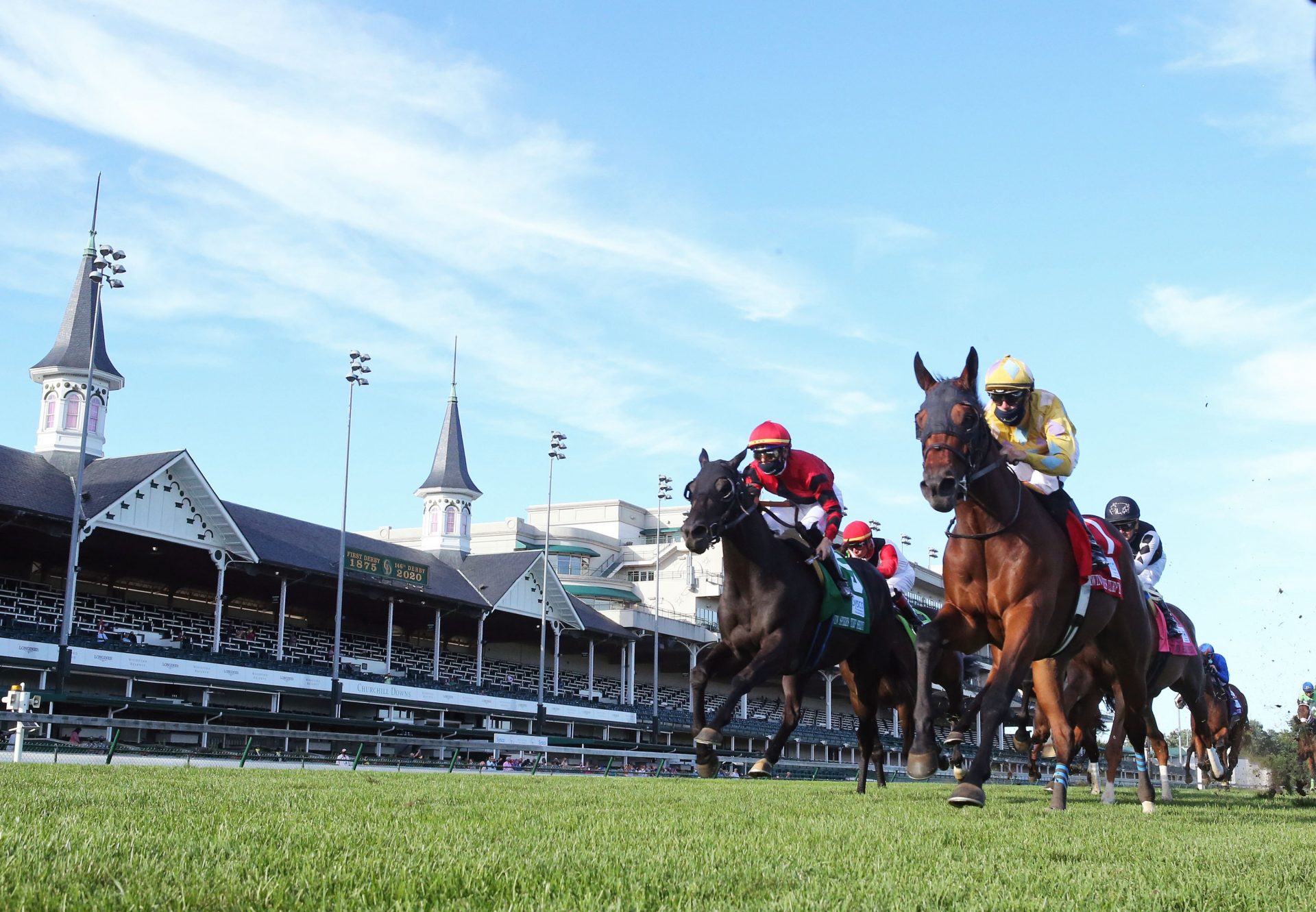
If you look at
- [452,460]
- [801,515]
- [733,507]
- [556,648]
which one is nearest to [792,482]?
[801,515]

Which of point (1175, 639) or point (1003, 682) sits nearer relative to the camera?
point (1003, 682)

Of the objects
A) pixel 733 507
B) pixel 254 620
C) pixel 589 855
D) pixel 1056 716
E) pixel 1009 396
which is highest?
pixel 254 620

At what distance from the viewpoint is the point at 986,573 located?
8.45 meters

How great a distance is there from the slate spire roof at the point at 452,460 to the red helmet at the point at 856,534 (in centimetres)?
6277

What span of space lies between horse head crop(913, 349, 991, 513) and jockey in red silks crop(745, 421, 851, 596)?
9.82 ft

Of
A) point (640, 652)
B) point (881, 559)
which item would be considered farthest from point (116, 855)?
point (640, 652)

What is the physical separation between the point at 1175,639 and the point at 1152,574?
102 cm

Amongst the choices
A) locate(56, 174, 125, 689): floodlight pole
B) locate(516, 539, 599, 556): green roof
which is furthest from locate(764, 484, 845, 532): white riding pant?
locate(516, 539, 599, 556): green roof

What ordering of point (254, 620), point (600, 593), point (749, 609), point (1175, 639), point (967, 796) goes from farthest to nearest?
point (600, 593) → point (254, 620) → point (1175, 639) → point (749, 609) → point (967, 796)

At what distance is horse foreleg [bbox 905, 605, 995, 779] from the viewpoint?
25.0ft

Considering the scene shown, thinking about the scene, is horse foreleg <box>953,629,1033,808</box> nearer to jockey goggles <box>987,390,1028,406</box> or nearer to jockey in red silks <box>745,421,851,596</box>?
jockey goggles <box>987,390,1028,406</box>

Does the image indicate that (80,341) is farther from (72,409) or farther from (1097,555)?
(1097,555)

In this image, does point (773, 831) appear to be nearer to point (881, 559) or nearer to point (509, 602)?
point (881, 559)

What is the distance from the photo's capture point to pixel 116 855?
13.3ft
